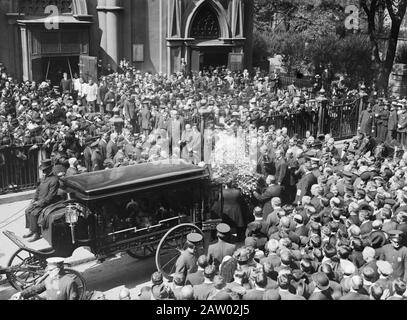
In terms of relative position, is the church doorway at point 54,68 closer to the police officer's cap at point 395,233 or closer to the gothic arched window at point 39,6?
the gothic arched window at point 39,6

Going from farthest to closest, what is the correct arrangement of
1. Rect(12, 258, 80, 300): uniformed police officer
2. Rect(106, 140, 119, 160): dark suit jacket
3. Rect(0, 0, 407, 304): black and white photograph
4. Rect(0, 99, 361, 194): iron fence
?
1. Rect(106, 140, 119, 160): dark suit jacket
2. Rect(0, 99, 361, 194): iron fence
3. Rect(0, 0, 407, 304): black and white photograph
4. Rect(12, 258, 80, 300): uniformed police officer

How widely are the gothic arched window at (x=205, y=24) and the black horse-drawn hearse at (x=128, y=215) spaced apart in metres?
17.2

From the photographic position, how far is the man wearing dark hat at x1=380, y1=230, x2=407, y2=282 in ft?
27.7

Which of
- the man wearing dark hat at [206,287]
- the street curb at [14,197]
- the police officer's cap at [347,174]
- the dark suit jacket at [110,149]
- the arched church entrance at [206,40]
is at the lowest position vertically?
the street curb at [14,197]

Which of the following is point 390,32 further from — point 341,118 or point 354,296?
point 354,296

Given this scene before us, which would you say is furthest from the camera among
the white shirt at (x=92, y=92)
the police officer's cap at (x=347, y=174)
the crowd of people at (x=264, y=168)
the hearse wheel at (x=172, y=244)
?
the white shirt at (x=92, y=92)

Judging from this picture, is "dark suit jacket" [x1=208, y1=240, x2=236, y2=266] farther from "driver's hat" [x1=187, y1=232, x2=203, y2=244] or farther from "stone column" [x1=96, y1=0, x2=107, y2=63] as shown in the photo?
"stone column" [x1=96, y1=0, x2=107, y2=63]

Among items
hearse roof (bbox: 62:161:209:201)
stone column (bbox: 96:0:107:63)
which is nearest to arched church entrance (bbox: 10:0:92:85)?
stone column (bbox: 96:0:107:63)

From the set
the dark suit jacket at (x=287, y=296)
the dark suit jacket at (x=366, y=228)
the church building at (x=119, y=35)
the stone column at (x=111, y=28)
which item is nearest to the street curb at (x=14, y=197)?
the dark suit jacket at (x=366, y=228)

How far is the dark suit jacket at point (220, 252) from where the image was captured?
28.9 ft

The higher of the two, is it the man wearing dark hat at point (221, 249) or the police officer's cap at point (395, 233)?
the police officer's cap at point (395, 233)

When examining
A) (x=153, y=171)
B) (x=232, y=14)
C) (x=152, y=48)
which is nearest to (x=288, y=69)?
(x=232, y=14)

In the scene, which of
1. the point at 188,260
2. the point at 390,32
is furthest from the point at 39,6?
the point at 188,260

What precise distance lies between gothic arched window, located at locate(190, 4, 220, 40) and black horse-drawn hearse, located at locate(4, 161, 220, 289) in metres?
17.2
